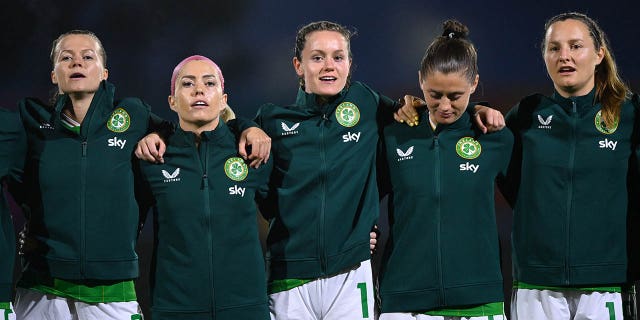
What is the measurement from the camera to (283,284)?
3908mm

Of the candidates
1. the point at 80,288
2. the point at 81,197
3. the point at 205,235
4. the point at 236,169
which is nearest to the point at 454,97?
the point at 236,169

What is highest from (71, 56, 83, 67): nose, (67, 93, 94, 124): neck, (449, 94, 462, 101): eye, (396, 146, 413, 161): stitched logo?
(71, 56, 83, 67): nose

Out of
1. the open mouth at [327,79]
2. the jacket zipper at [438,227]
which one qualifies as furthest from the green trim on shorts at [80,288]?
the jacket zipper at [438,227]

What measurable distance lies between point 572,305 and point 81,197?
87.6 inches

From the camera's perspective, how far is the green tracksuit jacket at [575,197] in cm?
386

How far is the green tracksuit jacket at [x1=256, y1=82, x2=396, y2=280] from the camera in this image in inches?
152

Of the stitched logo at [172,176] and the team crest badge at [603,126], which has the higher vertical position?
the team crest badge at [603,126]

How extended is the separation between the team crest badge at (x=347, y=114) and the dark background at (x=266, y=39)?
1.80 m

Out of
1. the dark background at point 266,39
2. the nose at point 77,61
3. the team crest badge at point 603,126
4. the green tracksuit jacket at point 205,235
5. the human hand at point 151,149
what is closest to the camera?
the green tracksuit jacket at point 205,235

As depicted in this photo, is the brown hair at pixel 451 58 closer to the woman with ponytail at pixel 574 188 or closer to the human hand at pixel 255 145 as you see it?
the woman with ponytail at pixel 574 188

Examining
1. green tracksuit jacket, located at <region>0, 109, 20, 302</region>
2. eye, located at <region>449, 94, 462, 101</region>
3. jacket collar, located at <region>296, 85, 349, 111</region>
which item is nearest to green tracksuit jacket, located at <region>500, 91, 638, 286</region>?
eye, located at <region>449, 94, 462, 101</region>

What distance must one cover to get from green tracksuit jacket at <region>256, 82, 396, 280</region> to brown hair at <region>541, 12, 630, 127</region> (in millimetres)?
993

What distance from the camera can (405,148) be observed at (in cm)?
385

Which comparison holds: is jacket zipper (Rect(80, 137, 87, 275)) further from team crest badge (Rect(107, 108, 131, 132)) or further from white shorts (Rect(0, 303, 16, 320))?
white shorts (Rect(0, 303, 16, 320))
